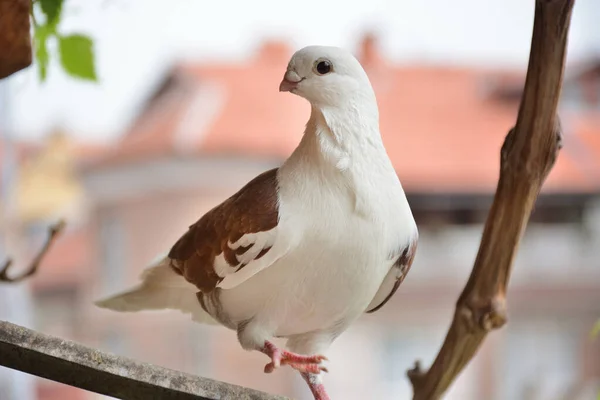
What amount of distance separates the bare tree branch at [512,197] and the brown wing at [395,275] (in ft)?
0.15

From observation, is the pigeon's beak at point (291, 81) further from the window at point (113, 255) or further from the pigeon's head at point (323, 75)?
the window at point (113, 255)

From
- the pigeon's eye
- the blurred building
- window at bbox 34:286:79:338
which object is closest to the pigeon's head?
the pigeon's eye

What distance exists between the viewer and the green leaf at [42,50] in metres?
0.36

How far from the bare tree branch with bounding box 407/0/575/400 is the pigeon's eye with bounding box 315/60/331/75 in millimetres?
88

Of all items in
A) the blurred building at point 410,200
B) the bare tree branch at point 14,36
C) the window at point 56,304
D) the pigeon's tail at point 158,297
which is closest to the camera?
the bare tree branch at point 14,36

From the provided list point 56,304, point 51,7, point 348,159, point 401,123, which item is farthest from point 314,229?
point 56,304

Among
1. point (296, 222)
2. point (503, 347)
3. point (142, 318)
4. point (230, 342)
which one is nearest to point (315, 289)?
point (296, 222)

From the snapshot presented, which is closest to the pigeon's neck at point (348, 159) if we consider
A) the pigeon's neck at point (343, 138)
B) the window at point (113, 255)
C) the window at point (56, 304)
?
the pigeon's neck at point (343, 138)

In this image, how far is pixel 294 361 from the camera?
30 cm

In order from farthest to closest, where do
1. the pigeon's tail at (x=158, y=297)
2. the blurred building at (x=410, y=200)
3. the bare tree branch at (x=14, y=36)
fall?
the blurred building at (x=410, y=200) < the pigeon's tail at (x=158, y=297) < the bare tree branch at (x=14, y=36)

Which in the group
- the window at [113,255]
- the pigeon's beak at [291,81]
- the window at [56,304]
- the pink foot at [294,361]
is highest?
the pigeon's beak at [291,81]

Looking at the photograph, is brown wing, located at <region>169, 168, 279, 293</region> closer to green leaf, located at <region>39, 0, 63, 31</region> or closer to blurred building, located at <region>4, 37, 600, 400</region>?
green leaf, located at <region>39, 0, 63, 31</region>

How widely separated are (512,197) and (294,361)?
0.12m

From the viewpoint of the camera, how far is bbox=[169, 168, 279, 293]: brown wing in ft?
0.96
